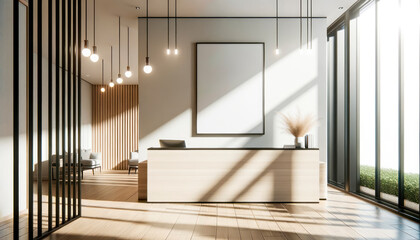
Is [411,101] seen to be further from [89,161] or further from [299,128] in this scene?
[89,161]

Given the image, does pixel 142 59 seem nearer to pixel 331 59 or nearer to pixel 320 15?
pixel 320 15

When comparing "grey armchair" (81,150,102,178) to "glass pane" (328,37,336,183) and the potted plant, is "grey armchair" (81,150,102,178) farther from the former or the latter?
"glass pane" (328,37,336,183)

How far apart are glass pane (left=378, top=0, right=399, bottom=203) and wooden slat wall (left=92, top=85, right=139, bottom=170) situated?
28.8ft

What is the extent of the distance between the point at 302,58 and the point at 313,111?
3.05ft

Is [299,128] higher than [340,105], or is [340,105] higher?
[340,105]

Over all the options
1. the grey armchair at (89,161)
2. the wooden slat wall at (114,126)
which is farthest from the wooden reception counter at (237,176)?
the wooden slat wall at (114,126)

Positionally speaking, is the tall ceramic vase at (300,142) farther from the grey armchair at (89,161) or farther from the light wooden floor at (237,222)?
the grey armchair at (89,161)

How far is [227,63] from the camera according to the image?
596 centimetres

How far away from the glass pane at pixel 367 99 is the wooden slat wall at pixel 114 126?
26.9 ft

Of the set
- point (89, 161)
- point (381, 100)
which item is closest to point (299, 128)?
point (381, 100)

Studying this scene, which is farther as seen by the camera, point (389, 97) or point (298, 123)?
point (298, 123)

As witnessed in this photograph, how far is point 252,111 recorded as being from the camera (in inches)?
233

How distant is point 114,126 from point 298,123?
829 centimetres

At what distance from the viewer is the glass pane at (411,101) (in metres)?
4.14
